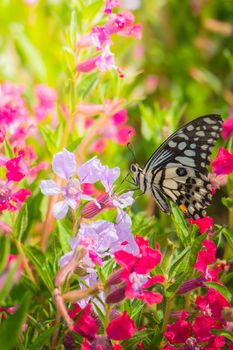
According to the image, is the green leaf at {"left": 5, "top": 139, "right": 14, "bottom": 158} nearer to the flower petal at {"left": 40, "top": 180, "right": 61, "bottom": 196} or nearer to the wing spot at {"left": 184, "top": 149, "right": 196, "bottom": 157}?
the flower petal at {"left": 40, "top": 180, "right": 61, "bottom": 196}

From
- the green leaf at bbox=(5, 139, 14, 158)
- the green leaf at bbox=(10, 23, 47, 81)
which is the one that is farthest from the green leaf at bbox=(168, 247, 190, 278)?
the green leaf at bbox=(10, 23, 47, 81)

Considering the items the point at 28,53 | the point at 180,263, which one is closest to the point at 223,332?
the point at 180,263

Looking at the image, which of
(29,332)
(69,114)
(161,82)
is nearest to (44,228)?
(69,114)

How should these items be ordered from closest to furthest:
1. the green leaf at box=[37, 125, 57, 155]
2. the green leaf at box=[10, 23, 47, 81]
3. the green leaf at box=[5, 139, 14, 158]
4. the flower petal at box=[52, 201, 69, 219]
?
the flower petal at box=[52, 201, 69, 219] → the green leaf at box=[5, 139, 14, 158] → the green leaf at box=[37, 125, 57, 155] → the green leaf at box=[10, 23, 47, 81]

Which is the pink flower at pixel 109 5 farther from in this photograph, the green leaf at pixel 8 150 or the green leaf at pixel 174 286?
the green leaf at pixel 174 286

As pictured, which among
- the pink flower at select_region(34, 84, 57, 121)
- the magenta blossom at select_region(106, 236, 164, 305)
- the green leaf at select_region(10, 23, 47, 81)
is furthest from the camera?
the green leaf at select_region(10, 23, 47, 81)

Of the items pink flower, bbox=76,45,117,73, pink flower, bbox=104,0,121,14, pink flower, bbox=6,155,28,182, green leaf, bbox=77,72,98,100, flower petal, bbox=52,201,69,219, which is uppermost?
pink flower, bbox=104,0,121,14

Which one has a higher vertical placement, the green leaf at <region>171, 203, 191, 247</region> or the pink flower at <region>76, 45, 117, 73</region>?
the pink flower at <region>76, 45, 117, 73</region>

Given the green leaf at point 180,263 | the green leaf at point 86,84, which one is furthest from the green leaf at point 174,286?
the green leaf at point 86,84
